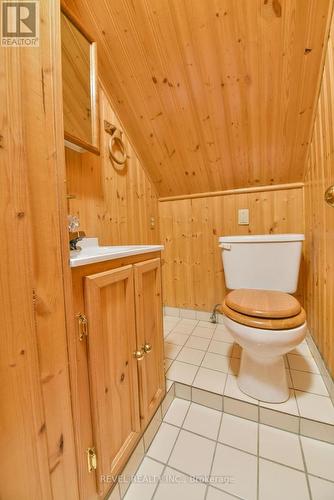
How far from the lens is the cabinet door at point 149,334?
0.74 metres

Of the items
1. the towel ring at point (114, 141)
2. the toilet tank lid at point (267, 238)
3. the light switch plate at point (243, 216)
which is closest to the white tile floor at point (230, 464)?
the toilet tank lid at point (267, 238)

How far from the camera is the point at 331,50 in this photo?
841mm

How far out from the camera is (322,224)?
3.46ft

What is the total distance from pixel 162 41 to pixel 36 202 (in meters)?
1.06

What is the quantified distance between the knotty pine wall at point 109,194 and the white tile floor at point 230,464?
3.20 ft

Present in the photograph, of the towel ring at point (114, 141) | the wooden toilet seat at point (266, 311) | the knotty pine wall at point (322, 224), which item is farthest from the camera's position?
the towel ring at point (114, 141)

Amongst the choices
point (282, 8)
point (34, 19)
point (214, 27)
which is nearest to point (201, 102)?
point (214, 27)

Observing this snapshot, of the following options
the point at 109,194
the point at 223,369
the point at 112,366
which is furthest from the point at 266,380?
the point at 109,194

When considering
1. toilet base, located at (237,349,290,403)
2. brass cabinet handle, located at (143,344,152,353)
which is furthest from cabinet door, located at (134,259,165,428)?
toilet base, located at (237,349,290,403)

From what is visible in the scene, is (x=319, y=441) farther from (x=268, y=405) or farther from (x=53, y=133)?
(x=53, y=133)

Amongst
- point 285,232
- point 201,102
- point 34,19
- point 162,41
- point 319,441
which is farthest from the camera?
point 285,232

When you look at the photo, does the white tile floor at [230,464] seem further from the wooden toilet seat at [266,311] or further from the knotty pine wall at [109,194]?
the knotty pine wall at [109,194]

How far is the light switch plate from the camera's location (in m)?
1.58

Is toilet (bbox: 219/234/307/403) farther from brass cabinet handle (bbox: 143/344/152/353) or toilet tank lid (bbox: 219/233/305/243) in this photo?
brass cabinet handle (bbox: 143/344/152/353)
